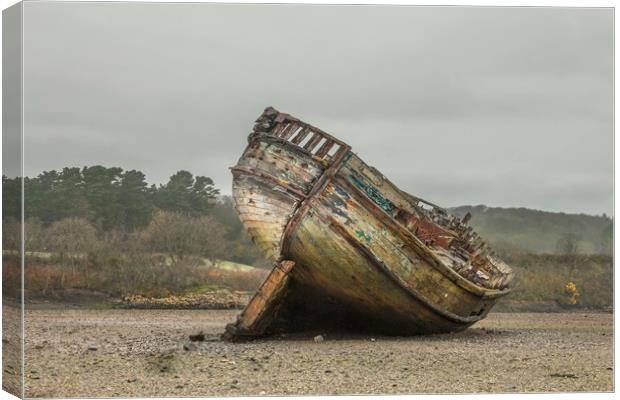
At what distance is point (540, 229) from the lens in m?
18.0

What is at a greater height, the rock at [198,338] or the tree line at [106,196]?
the tree line at [106,196]

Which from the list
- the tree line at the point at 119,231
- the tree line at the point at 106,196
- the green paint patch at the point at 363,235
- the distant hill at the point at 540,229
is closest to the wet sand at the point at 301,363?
the tree line at the point at 119,231

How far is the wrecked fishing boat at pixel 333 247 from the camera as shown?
15.5 meters

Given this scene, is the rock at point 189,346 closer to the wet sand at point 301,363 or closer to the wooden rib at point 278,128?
the wet sand at point 301,363

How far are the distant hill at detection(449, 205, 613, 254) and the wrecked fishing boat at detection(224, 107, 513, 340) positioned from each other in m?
1.41

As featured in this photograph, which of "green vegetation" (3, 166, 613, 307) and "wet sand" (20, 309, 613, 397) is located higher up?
"green vegetation" (3, 166, 613, 307)

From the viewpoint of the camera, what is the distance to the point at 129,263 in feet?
69.5

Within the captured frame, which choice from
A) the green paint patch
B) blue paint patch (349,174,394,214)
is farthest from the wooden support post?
blue paint patch (349,174,394,214)

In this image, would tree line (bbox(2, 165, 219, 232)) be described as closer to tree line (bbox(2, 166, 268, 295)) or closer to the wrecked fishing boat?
tree line (bbox(2, 166, 268, 295))

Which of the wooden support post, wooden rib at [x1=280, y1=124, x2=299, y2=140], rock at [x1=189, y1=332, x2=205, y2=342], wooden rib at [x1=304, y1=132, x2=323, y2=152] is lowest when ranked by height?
rock at [x1=189, y1=332, x2=205, y2=342]

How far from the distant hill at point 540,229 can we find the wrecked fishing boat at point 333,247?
141 centimetres

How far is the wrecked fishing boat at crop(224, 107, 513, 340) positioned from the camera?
1548 centimetres

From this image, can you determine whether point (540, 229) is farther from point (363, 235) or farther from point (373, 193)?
point (363, 235)

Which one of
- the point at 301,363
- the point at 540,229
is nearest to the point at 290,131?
the point at 301,363
